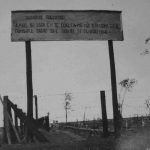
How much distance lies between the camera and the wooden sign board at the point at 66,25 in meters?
9.38

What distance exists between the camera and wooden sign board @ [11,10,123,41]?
9375mm

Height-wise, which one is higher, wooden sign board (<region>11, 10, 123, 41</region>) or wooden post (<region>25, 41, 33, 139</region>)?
wooden sign board (<region>11, 10, 123, 41</region>)

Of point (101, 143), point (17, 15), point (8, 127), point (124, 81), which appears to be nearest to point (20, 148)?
point (101, 143)

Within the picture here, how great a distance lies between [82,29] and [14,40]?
218 cm

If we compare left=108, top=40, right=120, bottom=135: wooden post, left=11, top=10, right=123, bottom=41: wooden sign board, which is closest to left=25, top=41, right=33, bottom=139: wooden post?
left=11, top=10, right=123, bottom=41: wooden sign board

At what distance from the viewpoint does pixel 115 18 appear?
1001cm

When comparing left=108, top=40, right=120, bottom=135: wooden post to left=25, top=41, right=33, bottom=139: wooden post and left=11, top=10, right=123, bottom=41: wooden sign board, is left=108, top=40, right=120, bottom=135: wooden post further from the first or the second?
left=25, top=41, right=33, bottom=139: wooden post

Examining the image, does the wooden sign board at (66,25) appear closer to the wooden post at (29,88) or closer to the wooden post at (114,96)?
the wooden post at (29,88)

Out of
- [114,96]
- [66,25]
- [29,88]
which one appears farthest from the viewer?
[66,25]

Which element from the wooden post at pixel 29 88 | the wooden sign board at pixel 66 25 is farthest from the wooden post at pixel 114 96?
the wooden post at pixel 29 88

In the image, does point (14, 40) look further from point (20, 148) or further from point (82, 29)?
point (20, 148)

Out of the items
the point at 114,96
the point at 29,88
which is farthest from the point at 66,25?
the point at 114,96

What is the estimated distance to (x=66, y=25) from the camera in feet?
31.7

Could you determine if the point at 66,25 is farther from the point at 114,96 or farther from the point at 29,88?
the point at 114,96
